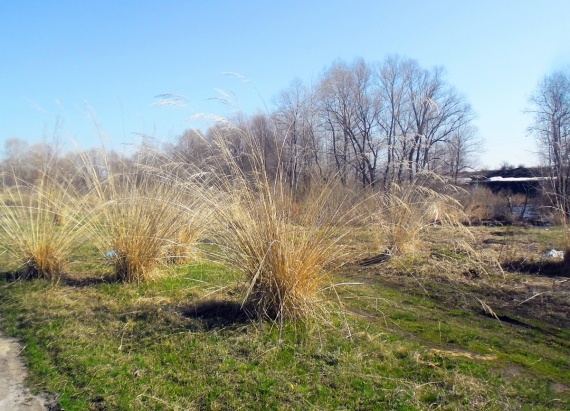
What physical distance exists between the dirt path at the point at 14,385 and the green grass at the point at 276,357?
10cm

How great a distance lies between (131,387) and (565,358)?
3.66m

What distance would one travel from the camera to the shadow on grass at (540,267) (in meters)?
7.86

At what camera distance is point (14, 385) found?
367 centimetres

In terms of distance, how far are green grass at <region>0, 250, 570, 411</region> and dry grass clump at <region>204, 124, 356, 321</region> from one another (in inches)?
10.3

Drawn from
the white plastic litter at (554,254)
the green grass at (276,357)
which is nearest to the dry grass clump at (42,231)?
the green grass at (276,357)

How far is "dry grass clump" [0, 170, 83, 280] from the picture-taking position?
23.4 ft

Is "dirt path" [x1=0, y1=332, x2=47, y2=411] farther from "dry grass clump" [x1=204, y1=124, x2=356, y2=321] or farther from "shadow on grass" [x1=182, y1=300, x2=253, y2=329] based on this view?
"dry grass clump" [x1=204, y1=124, x2=356, y2=321]

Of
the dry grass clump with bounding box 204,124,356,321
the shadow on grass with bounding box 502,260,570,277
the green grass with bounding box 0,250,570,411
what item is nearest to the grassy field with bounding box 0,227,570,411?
the green grass with bounding box 0,250,570,411

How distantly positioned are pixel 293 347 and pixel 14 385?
2.23 m

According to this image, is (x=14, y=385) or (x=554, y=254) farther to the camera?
(x=554, y=254)

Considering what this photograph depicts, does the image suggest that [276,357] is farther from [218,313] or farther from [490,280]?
[490,280]

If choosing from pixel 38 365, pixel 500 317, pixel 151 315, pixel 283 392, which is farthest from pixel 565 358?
pixel 38 365

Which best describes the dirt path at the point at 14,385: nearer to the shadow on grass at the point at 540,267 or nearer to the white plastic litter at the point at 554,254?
the shadow on grass at the point at 540,267

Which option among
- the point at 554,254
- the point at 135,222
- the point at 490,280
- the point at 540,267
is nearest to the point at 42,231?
the point at 135,222
